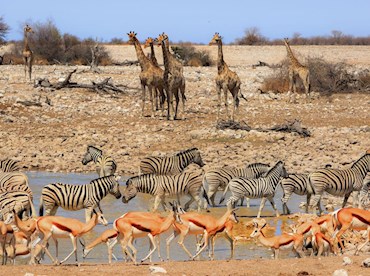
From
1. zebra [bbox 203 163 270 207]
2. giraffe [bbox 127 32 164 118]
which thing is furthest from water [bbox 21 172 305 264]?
giraffe [bbox 127 32 164 118]

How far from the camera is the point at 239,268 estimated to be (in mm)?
8570

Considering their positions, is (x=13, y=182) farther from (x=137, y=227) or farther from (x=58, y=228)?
(x=137, y=227)

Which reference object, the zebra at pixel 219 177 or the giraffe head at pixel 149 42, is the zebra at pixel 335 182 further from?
the giraffe head at pixel 149 42

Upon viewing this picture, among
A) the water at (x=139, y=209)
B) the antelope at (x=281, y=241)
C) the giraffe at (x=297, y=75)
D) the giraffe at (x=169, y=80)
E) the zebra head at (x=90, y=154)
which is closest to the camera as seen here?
the antelope at (x=281, y=241)

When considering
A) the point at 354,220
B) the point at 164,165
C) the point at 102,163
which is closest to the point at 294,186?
the point at 164,165

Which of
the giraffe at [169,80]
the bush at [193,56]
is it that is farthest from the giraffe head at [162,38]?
the bush at [193,56]

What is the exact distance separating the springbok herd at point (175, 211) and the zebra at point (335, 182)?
0.05 feet

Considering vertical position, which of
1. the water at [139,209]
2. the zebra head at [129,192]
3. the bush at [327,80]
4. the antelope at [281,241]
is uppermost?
the bush at [327,80]

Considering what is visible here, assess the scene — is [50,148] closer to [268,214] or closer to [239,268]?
[268,214]

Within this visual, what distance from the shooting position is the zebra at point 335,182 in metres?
13.0

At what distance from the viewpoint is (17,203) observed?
11.1 metres

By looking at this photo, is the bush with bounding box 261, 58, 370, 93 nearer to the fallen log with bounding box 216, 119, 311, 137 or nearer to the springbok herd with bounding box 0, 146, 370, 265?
the fallen log with bounding box 216, 119, 311, 137

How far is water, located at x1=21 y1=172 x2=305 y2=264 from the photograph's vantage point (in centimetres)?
1060

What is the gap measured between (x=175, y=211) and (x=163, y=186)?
3.84 m
